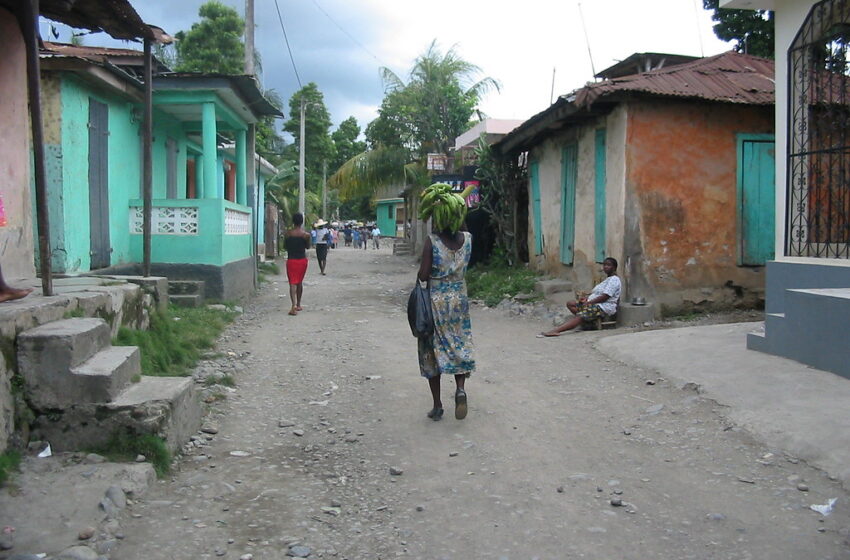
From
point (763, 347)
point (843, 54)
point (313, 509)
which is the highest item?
point (843, 54)

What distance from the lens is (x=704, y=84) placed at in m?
9.94

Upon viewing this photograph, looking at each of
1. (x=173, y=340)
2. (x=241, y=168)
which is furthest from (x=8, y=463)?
(x=241, y=168)

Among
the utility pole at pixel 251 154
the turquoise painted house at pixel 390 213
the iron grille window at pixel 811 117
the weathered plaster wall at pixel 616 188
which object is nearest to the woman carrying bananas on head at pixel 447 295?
the iron grille window at pixel 811 117

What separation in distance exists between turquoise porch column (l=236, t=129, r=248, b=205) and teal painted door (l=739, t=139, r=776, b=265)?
9.36 m

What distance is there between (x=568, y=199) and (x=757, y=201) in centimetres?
308

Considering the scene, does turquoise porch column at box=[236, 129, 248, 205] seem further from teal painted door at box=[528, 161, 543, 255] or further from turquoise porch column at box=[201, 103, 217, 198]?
teal painted door at box=[528, 161, 543, 255]

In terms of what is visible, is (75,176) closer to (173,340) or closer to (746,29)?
(173,340)

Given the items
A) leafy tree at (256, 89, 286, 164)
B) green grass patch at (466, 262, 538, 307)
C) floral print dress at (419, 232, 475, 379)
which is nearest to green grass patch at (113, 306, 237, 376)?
floral print dress at (419, 232, 475, 379)

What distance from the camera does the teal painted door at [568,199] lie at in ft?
39.3

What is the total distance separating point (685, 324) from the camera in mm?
9422

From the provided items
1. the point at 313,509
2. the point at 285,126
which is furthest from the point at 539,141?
the point at 285,126

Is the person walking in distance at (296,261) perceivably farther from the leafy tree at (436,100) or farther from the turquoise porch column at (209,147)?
the leafy tree at (436,100)

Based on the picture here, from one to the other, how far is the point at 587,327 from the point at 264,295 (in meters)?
7.38

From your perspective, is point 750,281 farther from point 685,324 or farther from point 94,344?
point 94,344
